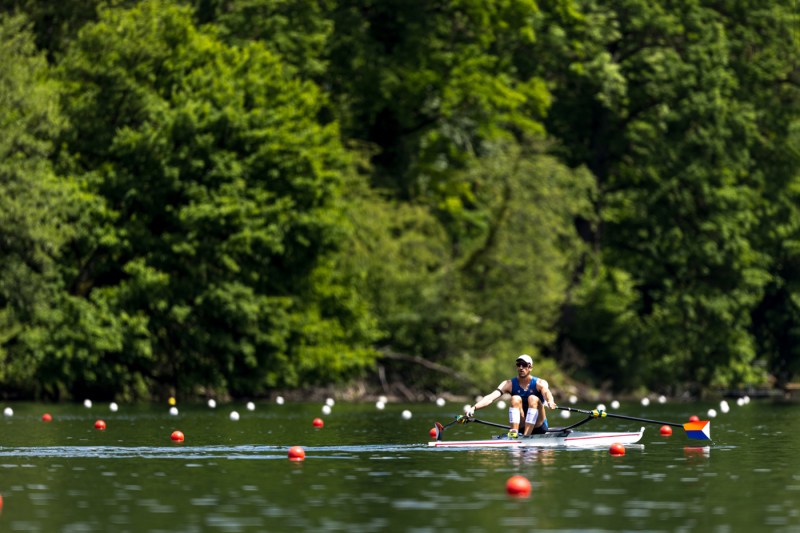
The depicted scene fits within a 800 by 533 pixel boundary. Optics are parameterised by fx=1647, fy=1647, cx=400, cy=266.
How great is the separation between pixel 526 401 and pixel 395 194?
37836 mm

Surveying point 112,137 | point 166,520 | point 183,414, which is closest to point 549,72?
point 112,137

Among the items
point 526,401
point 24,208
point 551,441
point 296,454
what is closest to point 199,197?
point 24,208

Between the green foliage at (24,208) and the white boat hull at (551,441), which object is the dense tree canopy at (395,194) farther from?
the white boat hull at (551,441)

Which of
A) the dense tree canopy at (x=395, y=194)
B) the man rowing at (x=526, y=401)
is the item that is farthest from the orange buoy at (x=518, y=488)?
the dense tree canopy at (x=395, y=194)

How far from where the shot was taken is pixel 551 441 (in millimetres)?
34375

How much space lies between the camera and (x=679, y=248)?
78.3 meters

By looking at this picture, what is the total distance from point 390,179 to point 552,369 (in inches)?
432

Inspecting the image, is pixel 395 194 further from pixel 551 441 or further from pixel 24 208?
pixel 551 441

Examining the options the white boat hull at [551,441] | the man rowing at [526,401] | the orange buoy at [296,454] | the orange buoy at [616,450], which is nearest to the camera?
the orange buoy at [296,454]

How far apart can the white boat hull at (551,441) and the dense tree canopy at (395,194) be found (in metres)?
25.0

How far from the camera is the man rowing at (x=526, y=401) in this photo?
34406 millimetres

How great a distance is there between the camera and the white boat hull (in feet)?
112

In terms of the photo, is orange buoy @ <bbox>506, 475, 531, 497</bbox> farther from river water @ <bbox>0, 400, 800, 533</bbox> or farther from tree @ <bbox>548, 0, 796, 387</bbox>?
tree @ <bbox>548, 0, 796, 387</bbox>

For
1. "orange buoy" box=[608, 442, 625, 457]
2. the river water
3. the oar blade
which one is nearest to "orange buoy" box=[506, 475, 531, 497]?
the river water
